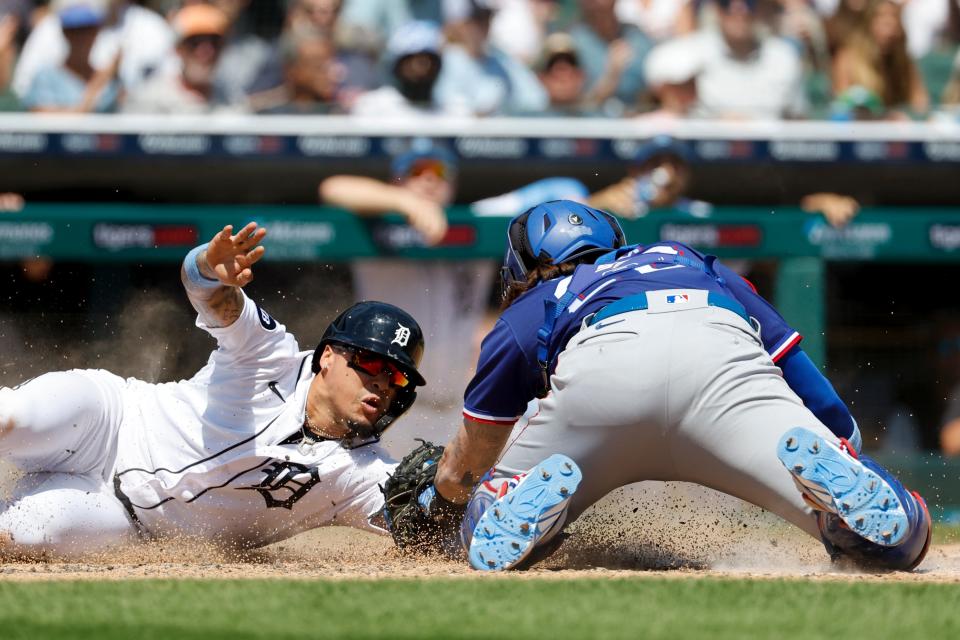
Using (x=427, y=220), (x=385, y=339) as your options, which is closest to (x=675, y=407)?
(x=385, y=339)

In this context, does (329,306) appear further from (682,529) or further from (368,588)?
(368,588)

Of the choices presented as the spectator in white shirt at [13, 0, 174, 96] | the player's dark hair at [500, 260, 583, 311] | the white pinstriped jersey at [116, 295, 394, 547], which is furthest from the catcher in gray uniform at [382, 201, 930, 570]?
the spectator in white shirt at [13, 0, 174, 96]

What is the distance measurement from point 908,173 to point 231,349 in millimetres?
5267

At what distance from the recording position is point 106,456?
493cm

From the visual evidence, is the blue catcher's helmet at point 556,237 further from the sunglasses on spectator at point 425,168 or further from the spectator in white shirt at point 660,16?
the spectator in white shirt at point 660,16

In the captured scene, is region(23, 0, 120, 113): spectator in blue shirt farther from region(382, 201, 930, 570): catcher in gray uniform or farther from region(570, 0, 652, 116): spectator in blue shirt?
region(382, 201, 930, 570): catcher in gray uniform

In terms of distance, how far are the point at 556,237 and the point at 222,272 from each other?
1.14 metres

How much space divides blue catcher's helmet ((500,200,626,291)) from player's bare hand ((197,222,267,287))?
87 cm

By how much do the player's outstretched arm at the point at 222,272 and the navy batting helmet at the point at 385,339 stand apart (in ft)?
1.33

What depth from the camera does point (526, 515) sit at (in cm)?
394

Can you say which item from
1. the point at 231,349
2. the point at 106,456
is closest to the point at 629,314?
the point at 231,349

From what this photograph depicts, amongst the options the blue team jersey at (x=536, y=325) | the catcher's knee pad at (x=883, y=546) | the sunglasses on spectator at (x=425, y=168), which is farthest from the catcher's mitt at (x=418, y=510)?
the sunglasses on spectator at (x=425, y=168)

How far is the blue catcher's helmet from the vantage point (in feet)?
14.8

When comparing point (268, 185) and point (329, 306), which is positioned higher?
point (268, 185)
